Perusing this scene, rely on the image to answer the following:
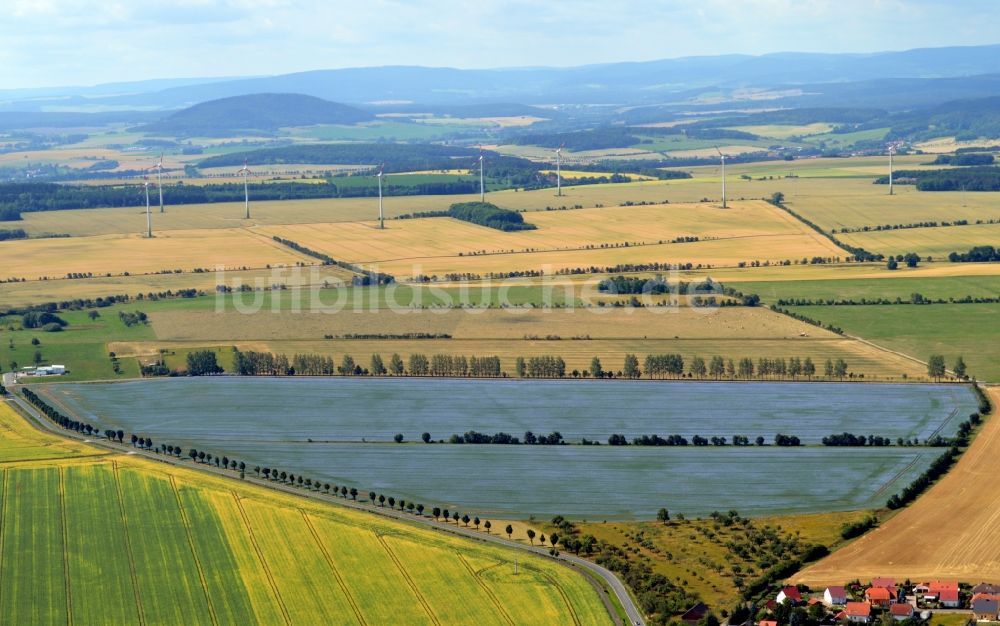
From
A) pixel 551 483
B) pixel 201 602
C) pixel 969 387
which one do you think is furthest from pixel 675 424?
pixel 201 602

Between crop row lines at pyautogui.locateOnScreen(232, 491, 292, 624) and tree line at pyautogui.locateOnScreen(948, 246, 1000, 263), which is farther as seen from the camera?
tree line at pyautogui.locateOnScreen(948, 246, 1000, 263)

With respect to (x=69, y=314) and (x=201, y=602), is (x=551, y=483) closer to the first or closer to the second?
(x=201, y=602)

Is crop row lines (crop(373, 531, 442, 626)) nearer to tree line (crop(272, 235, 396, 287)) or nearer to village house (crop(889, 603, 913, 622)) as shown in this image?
village house (crop(889, 603, 913, 622))

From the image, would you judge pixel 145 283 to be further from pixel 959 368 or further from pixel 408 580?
pixel 408 580

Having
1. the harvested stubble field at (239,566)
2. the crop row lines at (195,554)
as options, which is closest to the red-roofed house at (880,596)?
the harvested stubble field at (239,566)

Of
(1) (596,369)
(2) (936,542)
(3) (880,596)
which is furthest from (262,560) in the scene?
(1) (596,369)

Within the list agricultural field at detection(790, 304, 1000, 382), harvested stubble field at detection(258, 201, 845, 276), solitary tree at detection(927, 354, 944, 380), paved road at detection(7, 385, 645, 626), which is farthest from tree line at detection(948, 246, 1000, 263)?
paved road at detection(7, 385, 645, 626)

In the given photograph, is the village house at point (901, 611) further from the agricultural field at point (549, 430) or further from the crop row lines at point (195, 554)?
the crop row lines at point (195, 554)
